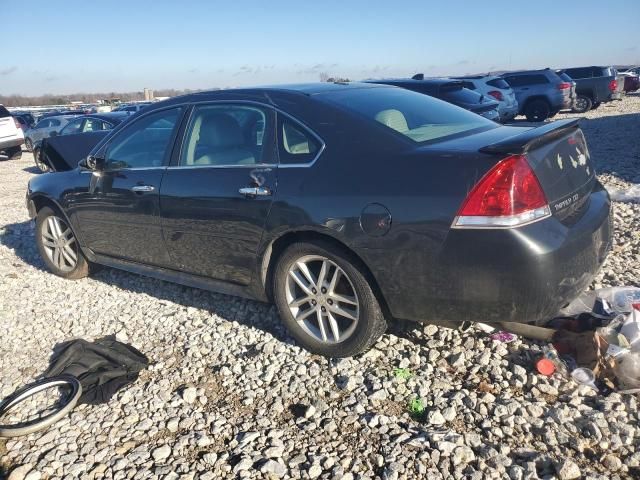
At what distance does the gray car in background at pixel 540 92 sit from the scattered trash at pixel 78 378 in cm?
1816

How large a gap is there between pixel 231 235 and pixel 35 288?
105 inches

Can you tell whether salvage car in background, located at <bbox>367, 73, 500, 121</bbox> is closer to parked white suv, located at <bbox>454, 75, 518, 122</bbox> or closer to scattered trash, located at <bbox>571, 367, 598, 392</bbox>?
parked white suv, located at <bbox>454, 75, 518, 122</bbox>

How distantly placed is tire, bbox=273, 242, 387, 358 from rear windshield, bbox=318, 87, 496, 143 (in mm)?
848

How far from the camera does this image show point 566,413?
2.65m

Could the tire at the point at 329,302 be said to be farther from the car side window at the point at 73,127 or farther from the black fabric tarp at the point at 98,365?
the car side window at the point at 73,127

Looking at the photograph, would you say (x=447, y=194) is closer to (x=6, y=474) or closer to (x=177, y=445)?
(x=177, y=445)

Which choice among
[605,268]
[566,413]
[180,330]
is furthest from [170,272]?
[605,268]

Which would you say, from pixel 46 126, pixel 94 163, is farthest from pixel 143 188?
pixel 46 126

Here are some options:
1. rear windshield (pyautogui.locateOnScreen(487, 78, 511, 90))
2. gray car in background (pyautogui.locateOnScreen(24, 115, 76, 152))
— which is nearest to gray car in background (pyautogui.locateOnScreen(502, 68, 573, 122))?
rear windshield (pyautogui.locateOnScreen(487, 78, 511, 90))

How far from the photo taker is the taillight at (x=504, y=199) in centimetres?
257

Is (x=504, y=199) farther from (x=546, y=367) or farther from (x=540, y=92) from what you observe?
(x=540, y=92)

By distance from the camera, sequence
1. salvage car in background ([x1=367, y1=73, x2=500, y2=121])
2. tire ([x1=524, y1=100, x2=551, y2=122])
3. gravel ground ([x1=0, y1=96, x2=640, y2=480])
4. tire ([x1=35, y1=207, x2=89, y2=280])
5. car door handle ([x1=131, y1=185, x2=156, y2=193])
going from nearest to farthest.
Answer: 1. gravel ground ([x1=0, y1=96, x2=640, y2=480])
2. car door handle ([x1=131, y1=185, x2=156, y2=193])
3. tire ([x1=35, y1=207, x2=89, y2=280])
4. salvage car in background ([x1=367, y1=73, x2=500, y2=121])
5. tire ([x1=524, y1=100, x2=551, y2=122])

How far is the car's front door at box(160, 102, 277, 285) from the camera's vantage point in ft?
11.1

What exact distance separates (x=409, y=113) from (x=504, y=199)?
3.84ft
